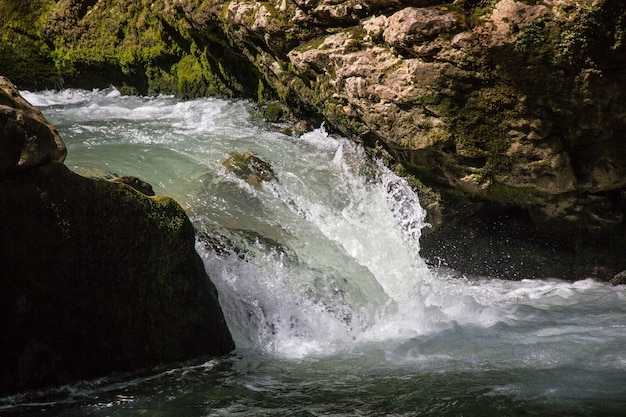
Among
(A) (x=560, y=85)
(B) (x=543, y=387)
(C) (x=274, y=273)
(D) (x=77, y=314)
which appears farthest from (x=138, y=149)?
(B) (x=543, y=387)

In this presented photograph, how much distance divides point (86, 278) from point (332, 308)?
2.85m

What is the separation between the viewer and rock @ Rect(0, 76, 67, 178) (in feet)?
14.1

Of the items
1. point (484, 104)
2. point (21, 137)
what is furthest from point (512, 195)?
point (21, 137)

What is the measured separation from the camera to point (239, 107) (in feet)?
37.3

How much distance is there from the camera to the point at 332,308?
6797 mm

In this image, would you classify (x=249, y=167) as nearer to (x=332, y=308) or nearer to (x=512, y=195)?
(x=332, y=308)

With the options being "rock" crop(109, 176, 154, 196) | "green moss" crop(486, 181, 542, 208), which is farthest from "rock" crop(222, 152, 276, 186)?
"green moss" crop(486, 181, 542, 208)

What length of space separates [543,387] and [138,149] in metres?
6.14

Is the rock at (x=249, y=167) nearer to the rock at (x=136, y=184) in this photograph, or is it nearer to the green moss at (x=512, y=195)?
the rock at (x=136, y=184)

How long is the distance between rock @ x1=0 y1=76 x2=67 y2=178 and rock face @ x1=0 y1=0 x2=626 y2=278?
3839 mm

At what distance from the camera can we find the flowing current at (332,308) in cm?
446

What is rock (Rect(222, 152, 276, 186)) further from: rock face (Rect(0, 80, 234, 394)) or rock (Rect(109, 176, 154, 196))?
rock face (Rect(0, 80, 234, 394))

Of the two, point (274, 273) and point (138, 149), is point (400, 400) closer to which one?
point (274, 273)

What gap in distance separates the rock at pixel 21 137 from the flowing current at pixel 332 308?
5.12 feet
